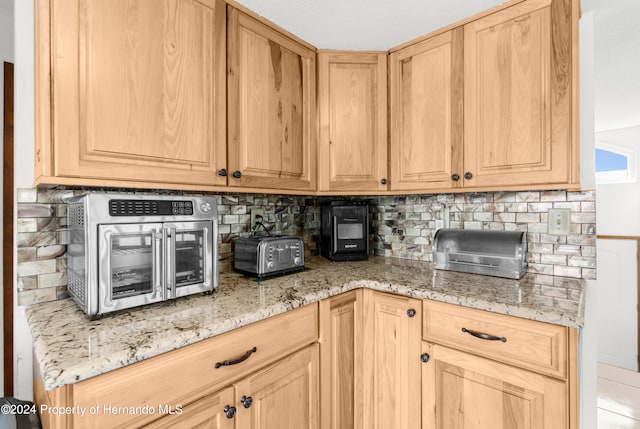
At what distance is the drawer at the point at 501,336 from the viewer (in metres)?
1.02

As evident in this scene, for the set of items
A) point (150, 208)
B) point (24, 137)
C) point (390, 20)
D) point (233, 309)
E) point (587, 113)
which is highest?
point (390, 20)

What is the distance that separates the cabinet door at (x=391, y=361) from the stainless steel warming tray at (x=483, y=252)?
439 mm

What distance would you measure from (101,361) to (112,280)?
331 mm

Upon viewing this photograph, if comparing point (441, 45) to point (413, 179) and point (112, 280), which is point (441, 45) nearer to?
point (413, 179)

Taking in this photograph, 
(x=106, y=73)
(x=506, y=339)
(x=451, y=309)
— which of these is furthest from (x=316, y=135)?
(x=506, y=339)

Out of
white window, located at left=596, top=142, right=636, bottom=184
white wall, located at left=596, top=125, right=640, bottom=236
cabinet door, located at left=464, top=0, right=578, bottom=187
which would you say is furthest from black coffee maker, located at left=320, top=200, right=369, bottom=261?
white window, located at left=596, top=142, right=636, bottom=184

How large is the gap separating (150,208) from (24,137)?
62 cm

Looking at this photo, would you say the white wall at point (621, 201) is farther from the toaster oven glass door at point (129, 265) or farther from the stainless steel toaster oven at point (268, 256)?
the toaster oven glass door at point (129, 265)

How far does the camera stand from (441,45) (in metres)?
1.60

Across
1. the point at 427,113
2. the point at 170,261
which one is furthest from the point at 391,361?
the point at 427,113

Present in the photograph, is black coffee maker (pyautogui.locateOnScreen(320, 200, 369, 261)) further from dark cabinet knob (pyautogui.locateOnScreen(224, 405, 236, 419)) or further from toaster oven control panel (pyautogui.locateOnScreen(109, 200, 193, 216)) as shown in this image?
dark cabinet knob (pyautogui.locateOnScreen(224, 405, 236, 419))

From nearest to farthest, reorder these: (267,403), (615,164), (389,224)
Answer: (267,403) → (389,224) → (615,164)

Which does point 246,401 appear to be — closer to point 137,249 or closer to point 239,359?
point 239,359

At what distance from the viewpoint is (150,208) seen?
1053 millimetres
